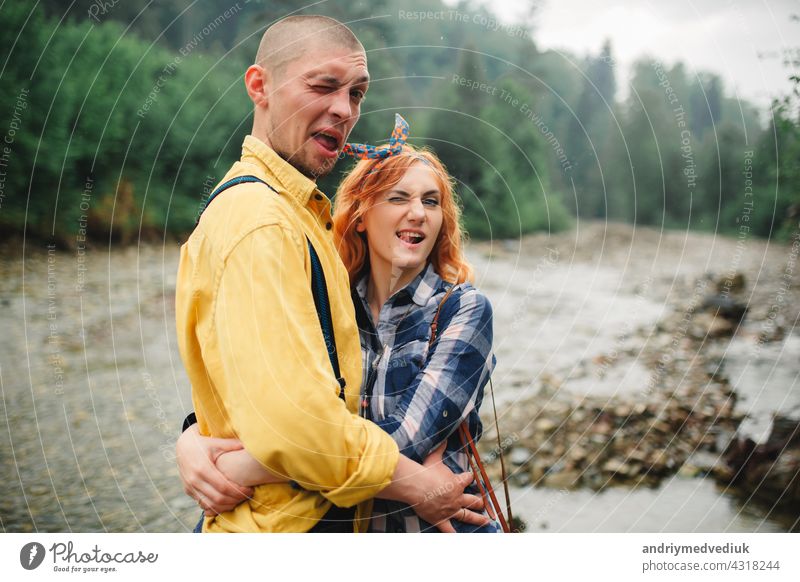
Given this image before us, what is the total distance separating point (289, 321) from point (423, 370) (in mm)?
353

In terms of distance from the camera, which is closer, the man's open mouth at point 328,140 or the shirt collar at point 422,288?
the man's open mouth at point 328,140

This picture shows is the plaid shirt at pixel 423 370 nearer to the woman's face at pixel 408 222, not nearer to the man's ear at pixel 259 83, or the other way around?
the woman's face at pixel 408 222

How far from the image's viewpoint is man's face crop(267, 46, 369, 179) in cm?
120

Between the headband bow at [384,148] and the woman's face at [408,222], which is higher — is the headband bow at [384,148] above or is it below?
above

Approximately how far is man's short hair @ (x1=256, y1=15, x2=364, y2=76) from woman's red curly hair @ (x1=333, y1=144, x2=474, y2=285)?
0.32 meters

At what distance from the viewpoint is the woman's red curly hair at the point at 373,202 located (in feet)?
4.82

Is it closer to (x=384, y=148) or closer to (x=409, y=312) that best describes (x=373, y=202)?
(x=384, y=148)

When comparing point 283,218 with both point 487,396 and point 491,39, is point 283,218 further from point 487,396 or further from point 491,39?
point 487,396

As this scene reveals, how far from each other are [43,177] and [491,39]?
313 cm

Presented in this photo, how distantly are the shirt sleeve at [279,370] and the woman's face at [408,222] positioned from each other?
0.41 m

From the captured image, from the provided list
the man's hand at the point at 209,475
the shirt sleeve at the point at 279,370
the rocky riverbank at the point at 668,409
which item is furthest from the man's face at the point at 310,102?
the rocky riverbank at the point at 668,409

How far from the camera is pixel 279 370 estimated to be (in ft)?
3.28

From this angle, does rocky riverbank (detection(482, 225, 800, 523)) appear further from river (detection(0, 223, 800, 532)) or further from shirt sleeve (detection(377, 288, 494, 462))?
shirt sleeve (detection(377, 288, 494, 462))

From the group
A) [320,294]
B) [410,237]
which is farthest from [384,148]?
[320,294]
